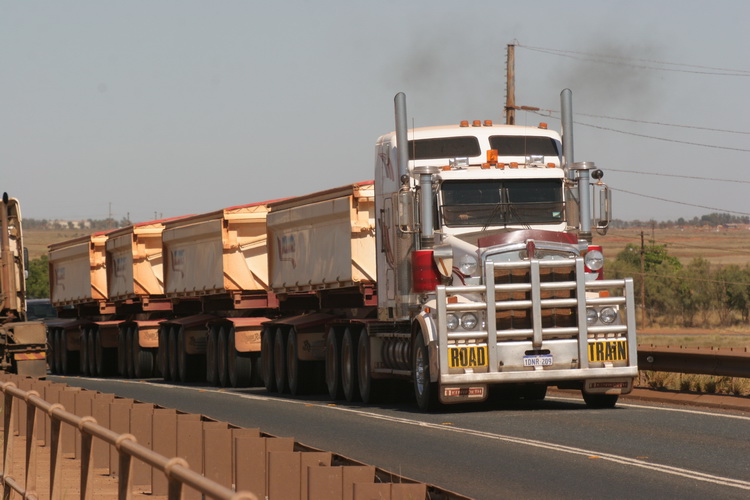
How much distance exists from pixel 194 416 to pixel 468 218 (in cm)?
840

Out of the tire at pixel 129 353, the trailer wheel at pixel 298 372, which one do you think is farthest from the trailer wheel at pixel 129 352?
the trailer wheel at pixel 298 372

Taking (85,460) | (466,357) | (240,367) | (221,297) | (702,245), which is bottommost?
(240,367)

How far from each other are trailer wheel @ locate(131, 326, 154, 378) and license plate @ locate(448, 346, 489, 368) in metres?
18.2

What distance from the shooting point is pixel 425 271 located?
17.7 metres

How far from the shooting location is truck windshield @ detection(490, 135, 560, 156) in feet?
61.8

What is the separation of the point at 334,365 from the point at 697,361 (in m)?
5.80

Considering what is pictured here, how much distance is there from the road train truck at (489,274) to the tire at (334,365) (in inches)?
33.3

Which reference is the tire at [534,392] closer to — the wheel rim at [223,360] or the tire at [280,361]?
the tire at [280,361]

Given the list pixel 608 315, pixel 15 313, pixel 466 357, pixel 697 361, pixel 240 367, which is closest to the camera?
pixel 466 357

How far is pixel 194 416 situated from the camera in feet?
32.2

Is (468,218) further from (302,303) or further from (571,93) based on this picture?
(302,303)

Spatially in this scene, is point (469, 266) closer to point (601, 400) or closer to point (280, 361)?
point (601, 400)

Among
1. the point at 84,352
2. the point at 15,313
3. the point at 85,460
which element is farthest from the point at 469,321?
the point at 84,352

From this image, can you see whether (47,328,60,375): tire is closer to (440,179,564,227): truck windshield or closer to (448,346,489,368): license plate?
(440,179,564,227): truck windshield
